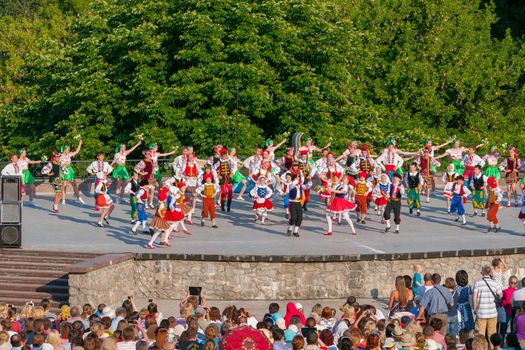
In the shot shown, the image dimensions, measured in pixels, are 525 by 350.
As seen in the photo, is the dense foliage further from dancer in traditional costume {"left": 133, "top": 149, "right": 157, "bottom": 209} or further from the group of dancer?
dancer in traditional costume {"left": 133, "top": 149, "right": 157, "bottom": 209}

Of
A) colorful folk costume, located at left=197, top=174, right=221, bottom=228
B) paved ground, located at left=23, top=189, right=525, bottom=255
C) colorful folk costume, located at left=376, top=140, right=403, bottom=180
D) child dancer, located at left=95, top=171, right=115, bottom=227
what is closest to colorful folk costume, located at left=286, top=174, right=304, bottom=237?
paved ground, located at left=23, top=189, right=525, bottom=255

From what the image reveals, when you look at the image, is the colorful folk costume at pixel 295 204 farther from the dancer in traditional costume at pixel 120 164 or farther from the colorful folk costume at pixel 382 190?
the dancer in traditional costume at pixel 120 164

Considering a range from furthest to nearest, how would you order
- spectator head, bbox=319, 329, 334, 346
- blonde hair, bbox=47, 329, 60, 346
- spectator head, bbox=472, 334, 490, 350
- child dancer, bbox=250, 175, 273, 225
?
1. child dancer, bbox=250, 175, 273, 225
2. blonde hair, bbox=47, 329, 60, 346
3. spectator head, bbox=319, 329, 334, 346
4. spectator head, bbox=472, 334, 490, 350

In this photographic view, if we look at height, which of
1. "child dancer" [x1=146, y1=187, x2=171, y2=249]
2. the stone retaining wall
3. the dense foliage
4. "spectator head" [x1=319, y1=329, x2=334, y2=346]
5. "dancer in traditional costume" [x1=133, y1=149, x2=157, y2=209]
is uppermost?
the dense foliage

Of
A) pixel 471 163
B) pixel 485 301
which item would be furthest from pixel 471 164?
pixel 485 301

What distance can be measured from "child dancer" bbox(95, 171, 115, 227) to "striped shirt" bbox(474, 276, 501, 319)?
A: 13935 millimetres

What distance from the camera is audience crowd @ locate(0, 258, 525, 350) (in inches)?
675

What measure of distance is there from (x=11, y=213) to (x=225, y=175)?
24.9 feet

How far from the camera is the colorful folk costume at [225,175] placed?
1380 inches

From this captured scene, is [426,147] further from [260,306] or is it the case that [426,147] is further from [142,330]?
[142,330]

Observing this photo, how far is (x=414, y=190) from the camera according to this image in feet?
116

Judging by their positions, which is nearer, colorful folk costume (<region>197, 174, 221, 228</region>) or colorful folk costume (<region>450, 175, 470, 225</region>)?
colorful folk costume (<region>197, 174, 221, 228</region>)

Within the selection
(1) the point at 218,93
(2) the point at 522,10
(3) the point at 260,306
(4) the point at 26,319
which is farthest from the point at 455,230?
(2) the point at 522,10

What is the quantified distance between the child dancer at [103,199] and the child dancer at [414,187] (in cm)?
849
